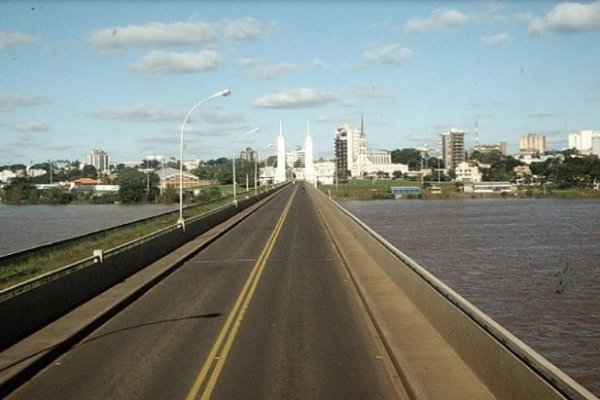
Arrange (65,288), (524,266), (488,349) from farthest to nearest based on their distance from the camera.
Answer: (524,266)
(65,288)
(488,349)

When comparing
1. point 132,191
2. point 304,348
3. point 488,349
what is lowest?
point 132,191

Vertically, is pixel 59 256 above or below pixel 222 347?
above

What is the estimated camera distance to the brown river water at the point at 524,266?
1758 centimetres

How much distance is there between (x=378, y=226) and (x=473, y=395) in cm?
5545

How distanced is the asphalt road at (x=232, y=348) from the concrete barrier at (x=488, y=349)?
3.84 ft

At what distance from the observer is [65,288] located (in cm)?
1584

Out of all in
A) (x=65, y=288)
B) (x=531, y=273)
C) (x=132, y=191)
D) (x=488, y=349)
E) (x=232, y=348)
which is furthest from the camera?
(x=132, y=191)

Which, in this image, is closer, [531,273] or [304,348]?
[304,348]

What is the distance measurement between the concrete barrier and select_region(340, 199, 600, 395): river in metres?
2.92

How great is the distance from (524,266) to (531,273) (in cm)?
262

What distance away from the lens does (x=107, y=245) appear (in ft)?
86.4

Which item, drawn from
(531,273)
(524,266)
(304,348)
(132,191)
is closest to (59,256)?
(304,348)

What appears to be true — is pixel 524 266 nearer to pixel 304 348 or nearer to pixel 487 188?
pixel 304 348

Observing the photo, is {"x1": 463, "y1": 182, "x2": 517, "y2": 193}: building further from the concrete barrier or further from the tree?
the concrete barrier
